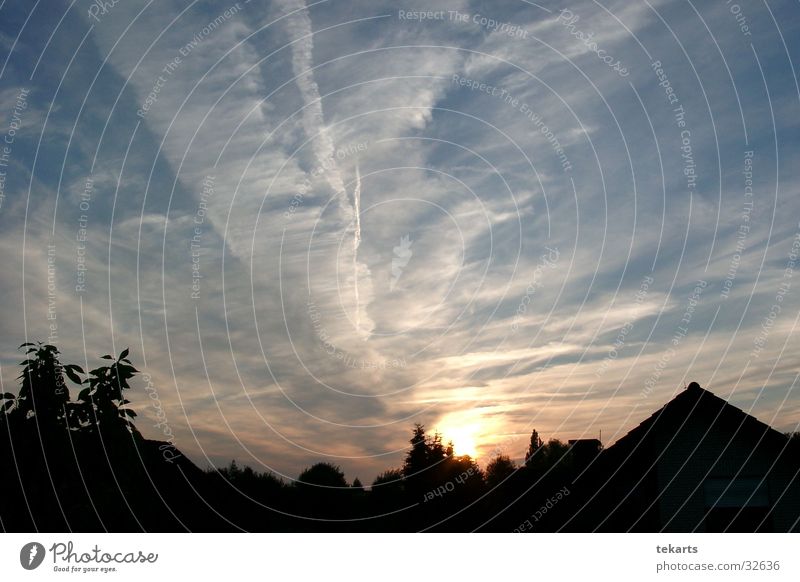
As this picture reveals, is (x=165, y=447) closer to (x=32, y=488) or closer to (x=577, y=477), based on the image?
(x=32, y=488)

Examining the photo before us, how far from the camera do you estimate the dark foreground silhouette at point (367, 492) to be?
21.5 meters

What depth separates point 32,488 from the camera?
2195 centimetres

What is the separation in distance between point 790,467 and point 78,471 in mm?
27513

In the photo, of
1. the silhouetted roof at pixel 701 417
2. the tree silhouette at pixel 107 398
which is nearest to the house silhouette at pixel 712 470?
the silhouetted roof at pixel 701 417

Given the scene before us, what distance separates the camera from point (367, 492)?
43.9m

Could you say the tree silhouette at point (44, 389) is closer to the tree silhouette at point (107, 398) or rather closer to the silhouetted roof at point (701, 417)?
the tree silhouette at point (107, 398)
